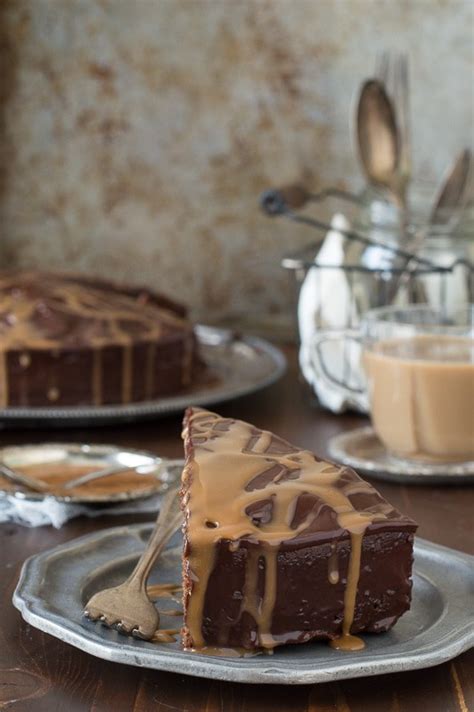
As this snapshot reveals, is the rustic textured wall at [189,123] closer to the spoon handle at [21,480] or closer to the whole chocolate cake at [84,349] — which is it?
the whole chocolate cake at [84,349]

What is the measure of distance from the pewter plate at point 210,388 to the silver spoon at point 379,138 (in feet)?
0.91

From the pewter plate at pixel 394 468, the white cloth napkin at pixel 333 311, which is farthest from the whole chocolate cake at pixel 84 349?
the pewter plate at pixel 394 468

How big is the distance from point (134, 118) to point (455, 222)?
73 cm

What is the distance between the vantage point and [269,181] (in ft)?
6.60

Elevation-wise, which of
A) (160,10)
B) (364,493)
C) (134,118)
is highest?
(160,10)

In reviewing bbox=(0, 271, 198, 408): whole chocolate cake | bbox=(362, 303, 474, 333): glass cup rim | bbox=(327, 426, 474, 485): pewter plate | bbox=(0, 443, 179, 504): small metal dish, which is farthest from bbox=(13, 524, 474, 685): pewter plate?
bbox=(0, 271, 198, 408): whole chocolate cake

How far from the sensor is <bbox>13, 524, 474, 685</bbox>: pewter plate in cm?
66

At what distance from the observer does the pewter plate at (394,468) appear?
1146 mm

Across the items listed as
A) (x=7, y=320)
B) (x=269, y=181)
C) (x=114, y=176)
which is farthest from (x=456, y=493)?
(x=114, y=176)

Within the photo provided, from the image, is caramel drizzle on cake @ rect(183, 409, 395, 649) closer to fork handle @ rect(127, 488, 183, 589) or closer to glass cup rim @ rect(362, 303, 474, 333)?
fork handle @ rect(127, 488, 183, 589)

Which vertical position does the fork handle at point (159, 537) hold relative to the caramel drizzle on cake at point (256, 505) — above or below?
below

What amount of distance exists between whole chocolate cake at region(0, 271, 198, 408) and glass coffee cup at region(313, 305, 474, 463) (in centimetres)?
31

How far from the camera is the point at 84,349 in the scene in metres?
1.38

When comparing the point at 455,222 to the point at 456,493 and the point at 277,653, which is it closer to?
the point at 456,493
